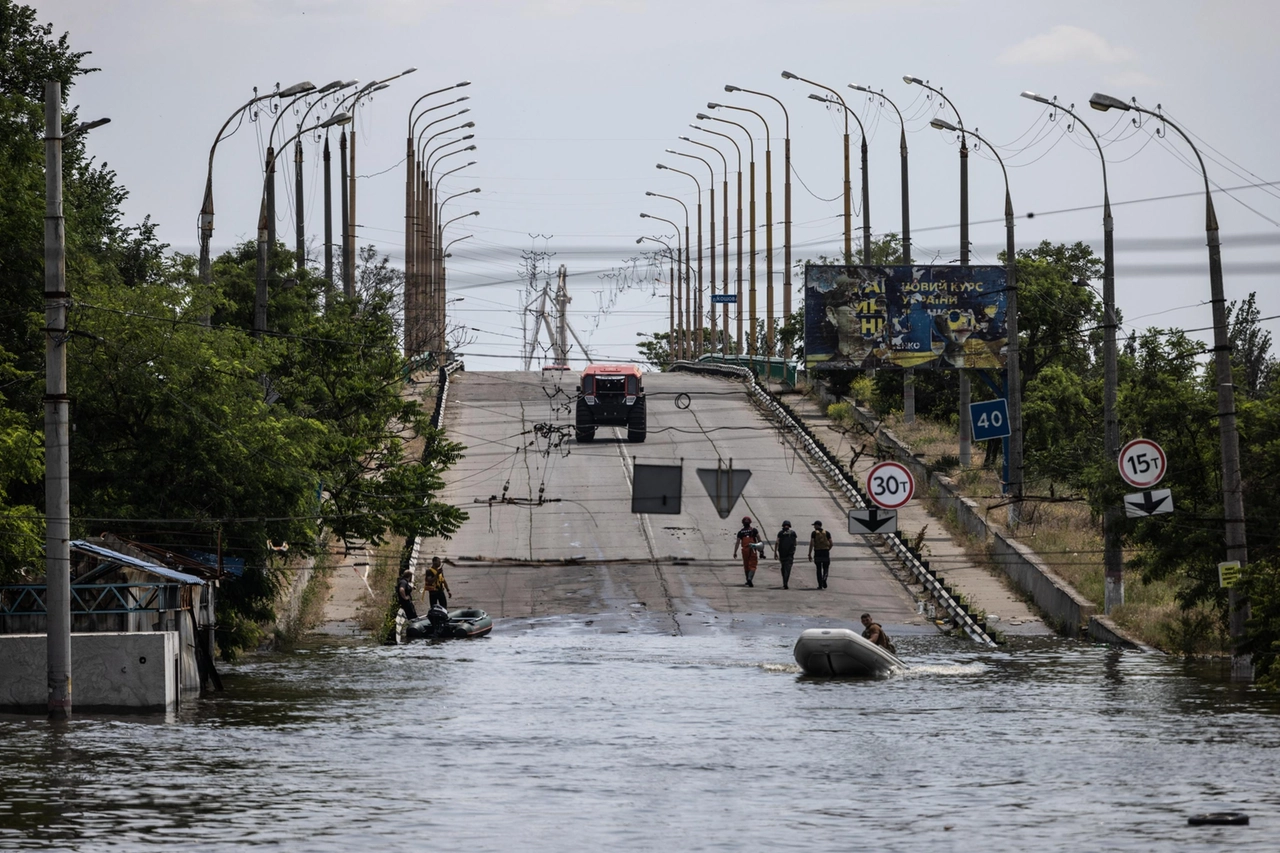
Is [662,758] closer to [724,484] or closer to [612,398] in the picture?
[724,484]

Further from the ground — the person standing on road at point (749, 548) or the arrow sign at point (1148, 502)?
the arrow sign at point (1148, 502)

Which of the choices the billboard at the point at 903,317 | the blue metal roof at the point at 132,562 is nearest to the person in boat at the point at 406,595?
the blue metal roof at the point at 132,562

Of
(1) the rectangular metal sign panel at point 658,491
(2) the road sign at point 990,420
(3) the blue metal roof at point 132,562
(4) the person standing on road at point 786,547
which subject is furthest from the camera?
(1) the rectangular metal sign panel at point 658,491

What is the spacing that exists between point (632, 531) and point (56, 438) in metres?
28.4

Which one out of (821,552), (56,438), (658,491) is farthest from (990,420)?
(56,438)

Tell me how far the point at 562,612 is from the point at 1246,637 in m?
18.1

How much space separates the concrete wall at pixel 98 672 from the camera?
3144 centimetres

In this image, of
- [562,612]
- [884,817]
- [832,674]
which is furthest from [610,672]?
[884,817]

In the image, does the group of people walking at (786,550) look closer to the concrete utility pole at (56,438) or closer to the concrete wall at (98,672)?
the concrete wall at (98,672)

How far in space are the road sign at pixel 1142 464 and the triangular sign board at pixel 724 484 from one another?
40.2 feet

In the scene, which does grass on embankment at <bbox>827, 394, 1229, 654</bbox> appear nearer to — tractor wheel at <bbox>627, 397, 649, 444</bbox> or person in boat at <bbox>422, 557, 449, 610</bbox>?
tractor wheel at <bbox>627, 397, 649, 444</bbox>

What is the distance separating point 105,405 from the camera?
122 feet

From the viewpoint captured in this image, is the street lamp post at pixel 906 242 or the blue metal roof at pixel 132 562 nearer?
the blue metal roof at pixel 132 562

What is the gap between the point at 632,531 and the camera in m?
56.2
